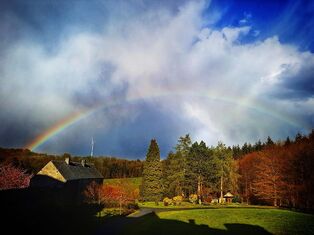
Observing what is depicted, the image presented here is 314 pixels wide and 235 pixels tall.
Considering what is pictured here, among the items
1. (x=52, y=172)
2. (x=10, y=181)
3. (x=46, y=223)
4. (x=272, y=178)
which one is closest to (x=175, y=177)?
(x=272, y=178)

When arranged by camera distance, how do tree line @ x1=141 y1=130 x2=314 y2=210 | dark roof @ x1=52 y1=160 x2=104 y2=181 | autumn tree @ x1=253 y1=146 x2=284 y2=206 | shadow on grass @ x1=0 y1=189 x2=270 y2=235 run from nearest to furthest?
shadow on grass @ x1=0 y1=189 x2=270 y2=235
dark roof @ x1=52 y1=160 x2=104 y2=181
autumn tree @ x1=253 y1=146 x2=284 y2=206
tree line @ x1=141 y1=130 x2=314 y2=210

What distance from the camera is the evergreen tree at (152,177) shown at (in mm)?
77625

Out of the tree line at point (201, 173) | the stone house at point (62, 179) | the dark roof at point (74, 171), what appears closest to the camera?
the stone house at point (62, 179)

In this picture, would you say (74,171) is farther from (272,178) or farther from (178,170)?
(272,178)

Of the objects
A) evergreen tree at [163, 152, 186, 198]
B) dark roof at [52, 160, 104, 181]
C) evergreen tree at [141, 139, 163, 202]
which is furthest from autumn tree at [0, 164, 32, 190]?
evergreen tree at [163, 152, 186, 198]

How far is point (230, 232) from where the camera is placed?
82.2 feet

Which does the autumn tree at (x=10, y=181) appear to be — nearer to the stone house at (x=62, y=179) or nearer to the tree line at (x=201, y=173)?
the stone house at (x=62, y=179)

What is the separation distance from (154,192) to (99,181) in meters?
15.6

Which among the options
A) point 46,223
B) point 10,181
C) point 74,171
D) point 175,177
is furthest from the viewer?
point 175,177

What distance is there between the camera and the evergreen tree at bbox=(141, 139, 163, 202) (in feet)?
255

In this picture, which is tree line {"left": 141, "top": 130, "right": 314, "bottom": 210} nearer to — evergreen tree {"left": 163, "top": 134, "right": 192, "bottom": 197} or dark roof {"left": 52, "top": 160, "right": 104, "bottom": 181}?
evergreen tree {"left": 163, "top": 134, "right": 192, "bottom": 197}

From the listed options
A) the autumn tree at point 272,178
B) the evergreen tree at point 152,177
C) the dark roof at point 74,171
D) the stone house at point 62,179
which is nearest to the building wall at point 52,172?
the stone house at point 62,179

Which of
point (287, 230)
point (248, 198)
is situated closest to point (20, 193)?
point (287, 230)

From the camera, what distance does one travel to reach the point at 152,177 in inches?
3103
